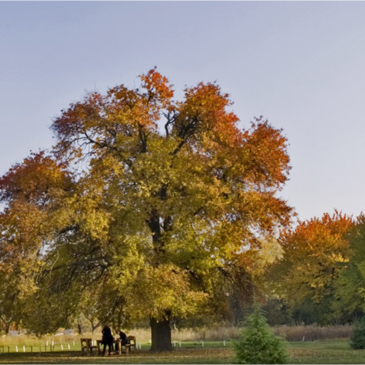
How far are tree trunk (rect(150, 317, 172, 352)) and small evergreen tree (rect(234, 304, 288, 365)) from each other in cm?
1580

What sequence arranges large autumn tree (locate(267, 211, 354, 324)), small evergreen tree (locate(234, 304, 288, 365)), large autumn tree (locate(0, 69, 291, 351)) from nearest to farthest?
small evergreen tree (locate(234, 304, 288, 365)), large autumn tree (locate(0, 69, 291, 351)), large autumn tree (locate(267, 211, 354, 324))

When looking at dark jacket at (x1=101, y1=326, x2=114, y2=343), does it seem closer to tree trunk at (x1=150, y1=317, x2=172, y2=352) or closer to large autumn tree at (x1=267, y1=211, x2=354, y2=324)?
tree trunk at (x1=150, y1=317, x2=172, y2=352)

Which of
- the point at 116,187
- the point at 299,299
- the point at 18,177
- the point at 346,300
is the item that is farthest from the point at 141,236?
Result: the point at 299,299

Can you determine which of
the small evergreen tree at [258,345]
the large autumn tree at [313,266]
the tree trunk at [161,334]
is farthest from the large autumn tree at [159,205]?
the large autumn tree at [313,266]

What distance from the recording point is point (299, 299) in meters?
68.4

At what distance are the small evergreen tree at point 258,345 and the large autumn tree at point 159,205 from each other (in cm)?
1203

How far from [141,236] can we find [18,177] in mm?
7182

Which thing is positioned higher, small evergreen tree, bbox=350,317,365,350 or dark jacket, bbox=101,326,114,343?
dark jacket, bbox=101,326,114,343

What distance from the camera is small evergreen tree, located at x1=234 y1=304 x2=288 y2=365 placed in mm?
17375

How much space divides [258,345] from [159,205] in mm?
14625

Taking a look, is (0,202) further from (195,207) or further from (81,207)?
(195,207)

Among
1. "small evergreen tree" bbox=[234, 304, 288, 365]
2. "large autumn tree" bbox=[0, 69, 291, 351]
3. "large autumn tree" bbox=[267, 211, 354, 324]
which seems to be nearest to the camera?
"small evergreen tree" bbox=[234, 304, 288, 365]

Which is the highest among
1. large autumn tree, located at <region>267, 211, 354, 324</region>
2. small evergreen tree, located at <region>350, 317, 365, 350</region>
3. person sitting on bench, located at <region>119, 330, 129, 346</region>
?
large autumn tree, located at <region>267, 211, 354, 324</region>

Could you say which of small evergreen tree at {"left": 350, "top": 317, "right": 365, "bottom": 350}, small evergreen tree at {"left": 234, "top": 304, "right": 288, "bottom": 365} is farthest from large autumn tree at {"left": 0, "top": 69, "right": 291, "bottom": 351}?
small evergreen tree at {"left": 234, "top": 304, "right": 288, "bottom": 365}
